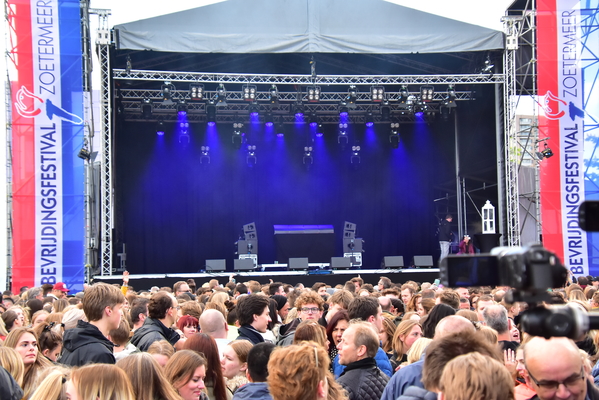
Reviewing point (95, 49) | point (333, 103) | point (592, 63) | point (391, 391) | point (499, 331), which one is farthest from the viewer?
point (333, 103)

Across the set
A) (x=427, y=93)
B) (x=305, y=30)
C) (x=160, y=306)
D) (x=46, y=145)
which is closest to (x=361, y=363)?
(x=160, y=306)

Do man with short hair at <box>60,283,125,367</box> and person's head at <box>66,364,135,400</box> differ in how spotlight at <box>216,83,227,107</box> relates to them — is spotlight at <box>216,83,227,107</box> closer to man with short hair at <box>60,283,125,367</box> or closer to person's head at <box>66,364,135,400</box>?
man with short hair at <box>60,283,125,367</box>

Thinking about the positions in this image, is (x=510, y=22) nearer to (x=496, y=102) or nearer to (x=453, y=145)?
(x=496, y=102)

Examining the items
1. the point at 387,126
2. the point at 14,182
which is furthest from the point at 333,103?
the point at 14,182

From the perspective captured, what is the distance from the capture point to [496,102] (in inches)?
690

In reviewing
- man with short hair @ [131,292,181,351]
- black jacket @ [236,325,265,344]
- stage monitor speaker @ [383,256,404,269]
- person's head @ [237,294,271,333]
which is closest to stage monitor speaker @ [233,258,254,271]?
stage monitor speaker @ [383,256,404,269]

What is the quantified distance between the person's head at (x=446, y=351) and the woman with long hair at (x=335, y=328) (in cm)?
242

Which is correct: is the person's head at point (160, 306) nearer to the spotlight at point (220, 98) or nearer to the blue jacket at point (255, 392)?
the blue jacket at point (255, 392)

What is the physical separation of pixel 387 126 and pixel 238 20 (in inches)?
313

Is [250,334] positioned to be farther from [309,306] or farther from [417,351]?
[417,351]

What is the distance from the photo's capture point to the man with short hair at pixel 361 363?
391 centimetres

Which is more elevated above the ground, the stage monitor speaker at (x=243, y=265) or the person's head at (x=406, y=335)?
the person's head at (x=406, y=335)

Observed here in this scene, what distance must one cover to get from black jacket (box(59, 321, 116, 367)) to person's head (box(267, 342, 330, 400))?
5.00 feet

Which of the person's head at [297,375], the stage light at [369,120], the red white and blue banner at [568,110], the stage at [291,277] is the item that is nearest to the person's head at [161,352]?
the person's head at [297,375]
